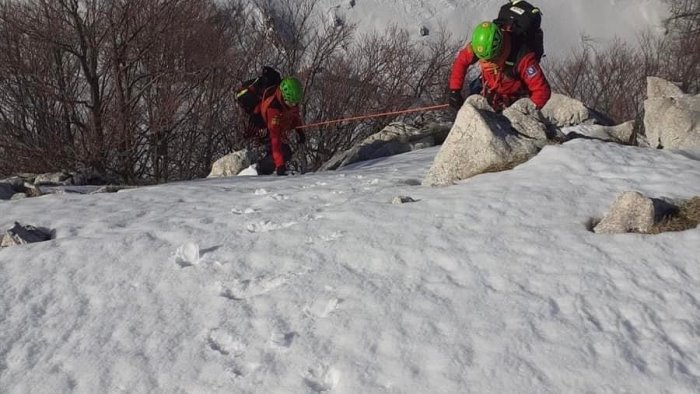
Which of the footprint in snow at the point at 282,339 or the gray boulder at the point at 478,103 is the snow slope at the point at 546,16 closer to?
the gray boulder at the point at 478,103

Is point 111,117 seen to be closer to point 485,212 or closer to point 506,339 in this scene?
point 485,212

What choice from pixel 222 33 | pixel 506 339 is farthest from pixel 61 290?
pixel 222 33

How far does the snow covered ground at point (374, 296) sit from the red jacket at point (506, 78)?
6.37 feet

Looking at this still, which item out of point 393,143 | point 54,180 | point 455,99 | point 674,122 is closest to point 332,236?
point 455,99

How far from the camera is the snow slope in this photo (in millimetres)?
26672

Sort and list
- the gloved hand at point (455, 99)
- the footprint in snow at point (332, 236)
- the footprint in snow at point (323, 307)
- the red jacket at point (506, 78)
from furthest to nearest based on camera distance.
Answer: the gloved hand at point (455, 99), the red jacket at point (506, 78), the footprint in snow at point (332, 236), the footprint in snow at point (323, 307)

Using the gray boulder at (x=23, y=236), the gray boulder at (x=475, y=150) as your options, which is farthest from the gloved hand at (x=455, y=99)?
the gray boulder at (x=23, y=236)

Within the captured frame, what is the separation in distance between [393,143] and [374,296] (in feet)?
22.6

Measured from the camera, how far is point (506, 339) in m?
2.64

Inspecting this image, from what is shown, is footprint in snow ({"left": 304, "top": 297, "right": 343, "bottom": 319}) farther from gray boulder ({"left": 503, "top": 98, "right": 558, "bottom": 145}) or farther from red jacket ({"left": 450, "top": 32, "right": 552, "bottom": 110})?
red jacket ({"left": 450, "top": 32, "right": 552, "bottom": 110})

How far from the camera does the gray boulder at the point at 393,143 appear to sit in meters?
9.38

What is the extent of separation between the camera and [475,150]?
5176mm

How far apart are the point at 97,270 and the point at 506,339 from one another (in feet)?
8.19

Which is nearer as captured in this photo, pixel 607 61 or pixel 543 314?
pixel 543 314
